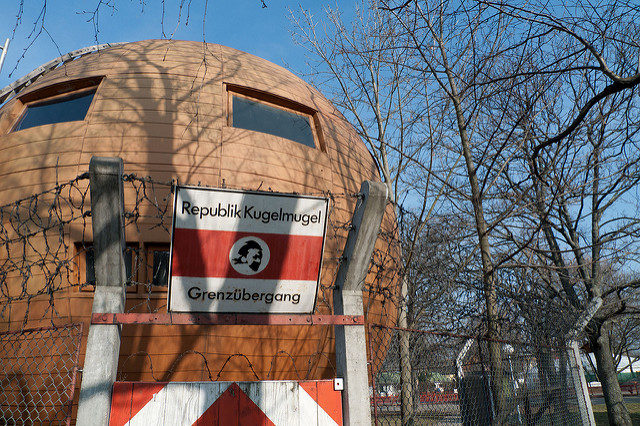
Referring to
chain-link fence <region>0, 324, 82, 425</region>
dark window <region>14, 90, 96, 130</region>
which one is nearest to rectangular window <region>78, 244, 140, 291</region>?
chain-link fence <region>0, 324, 82, 425</region>

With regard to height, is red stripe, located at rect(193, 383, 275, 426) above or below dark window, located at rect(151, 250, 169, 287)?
below

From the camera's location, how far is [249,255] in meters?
2.67

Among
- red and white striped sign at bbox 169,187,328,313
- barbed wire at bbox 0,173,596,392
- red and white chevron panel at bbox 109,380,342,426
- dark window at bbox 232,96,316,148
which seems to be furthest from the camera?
dark window at bbox 232,96,316,148

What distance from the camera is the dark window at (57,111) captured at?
5.14 meters

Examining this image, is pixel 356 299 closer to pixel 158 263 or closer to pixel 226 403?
pixel 226 403

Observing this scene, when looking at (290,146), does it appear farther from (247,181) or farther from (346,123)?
(346,123)

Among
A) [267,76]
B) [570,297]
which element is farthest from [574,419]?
[267,76]

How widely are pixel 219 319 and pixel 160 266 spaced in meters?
1.97

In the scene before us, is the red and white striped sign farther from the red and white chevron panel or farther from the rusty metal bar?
the red and white chevron panel

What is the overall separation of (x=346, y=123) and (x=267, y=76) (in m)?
1.61

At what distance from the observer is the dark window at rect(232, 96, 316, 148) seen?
5.27m

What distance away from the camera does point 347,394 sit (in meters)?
2.71

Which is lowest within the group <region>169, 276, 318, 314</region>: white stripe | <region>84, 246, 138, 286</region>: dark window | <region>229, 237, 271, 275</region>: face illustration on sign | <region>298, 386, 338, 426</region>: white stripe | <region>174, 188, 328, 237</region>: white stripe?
<region>298, 386, 338, 426</region>: white stripe

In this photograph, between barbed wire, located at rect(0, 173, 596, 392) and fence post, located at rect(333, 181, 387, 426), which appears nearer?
fence post, located at rect(333, 181, 387, 426)
